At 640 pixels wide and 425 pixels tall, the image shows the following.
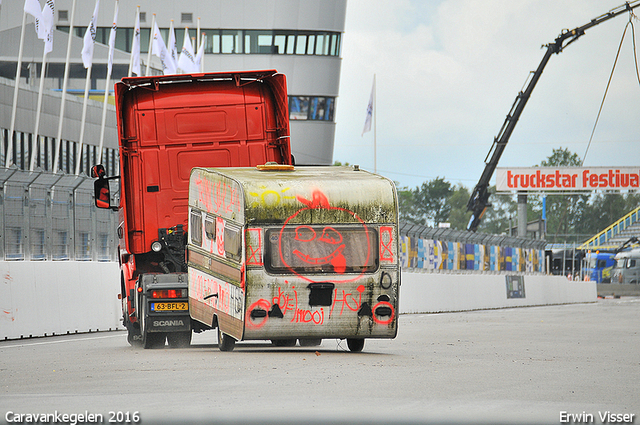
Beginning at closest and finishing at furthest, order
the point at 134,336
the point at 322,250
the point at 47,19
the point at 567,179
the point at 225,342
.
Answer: the point at 322,250 → the point at 225,342 → the point at 134,336 → the point at 47,19 → the point at 567,179

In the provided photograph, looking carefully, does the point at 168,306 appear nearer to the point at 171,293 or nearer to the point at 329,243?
the point at 171,293

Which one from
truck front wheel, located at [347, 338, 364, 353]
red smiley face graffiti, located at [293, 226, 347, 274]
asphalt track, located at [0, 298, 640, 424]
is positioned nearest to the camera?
asphalt track, located at [0, 298, 640, 424]

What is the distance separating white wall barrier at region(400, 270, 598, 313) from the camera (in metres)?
32.3

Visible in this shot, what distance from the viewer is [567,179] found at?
2761 inches

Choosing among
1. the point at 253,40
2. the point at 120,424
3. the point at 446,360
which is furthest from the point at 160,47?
the point at 120,424

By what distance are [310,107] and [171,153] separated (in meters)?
52.0

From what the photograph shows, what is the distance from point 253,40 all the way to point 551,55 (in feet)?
61.9

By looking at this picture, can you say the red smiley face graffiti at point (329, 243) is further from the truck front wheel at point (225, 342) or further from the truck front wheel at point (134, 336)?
the truck front wheel at point (134, 336)

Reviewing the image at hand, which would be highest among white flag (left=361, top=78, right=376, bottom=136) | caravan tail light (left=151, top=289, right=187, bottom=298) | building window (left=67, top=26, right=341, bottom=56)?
building window (left=67, top=26, right=341, bottom=56)

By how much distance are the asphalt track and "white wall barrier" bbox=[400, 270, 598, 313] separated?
1423cm

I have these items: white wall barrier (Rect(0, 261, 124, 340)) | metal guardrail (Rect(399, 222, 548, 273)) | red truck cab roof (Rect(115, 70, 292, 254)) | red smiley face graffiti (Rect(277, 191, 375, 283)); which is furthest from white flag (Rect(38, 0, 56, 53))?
red smiley face graffiti (Rect(277, 191, 375, 283))

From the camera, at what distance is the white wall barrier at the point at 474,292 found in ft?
106

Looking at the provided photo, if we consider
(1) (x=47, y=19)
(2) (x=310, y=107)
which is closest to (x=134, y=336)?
(1) (x=47, y=19)

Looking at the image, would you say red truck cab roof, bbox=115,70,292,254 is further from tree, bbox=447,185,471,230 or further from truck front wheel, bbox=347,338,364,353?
tree, bbox=447,185,471,230
